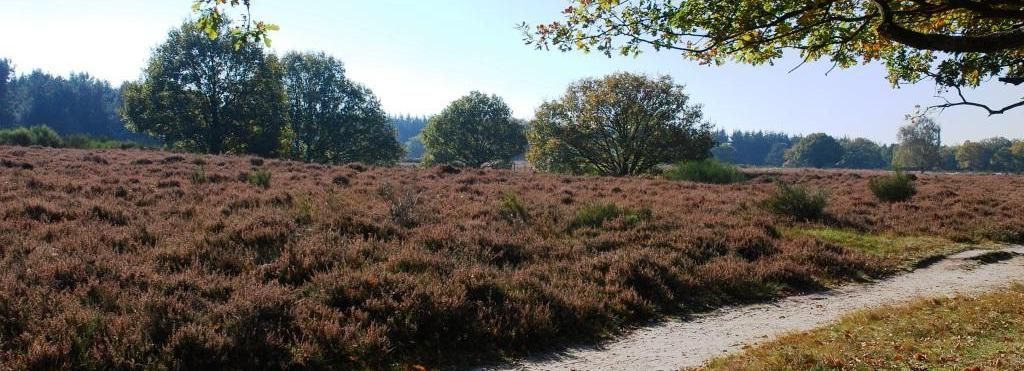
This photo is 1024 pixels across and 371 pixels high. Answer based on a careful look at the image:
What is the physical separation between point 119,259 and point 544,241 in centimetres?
658

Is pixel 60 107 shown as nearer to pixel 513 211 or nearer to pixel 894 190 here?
pixel 513 211

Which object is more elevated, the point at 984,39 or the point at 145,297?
the point at 984,39

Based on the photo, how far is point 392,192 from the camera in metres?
14.9

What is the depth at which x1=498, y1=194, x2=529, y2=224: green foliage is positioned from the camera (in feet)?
42.6

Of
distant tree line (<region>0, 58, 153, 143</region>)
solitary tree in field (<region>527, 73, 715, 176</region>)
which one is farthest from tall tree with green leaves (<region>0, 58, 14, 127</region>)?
solitary tree in field (<region>527, 73, 715, 176</region>)

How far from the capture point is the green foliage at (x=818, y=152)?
130 meters

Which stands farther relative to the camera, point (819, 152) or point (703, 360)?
point (819, 152)

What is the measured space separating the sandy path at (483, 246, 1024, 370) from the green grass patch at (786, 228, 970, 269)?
0.75 metres

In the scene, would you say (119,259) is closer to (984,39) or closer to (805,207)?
(984,39)

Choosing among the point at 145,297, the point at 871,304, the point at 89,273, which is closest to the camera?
the point at 145,297

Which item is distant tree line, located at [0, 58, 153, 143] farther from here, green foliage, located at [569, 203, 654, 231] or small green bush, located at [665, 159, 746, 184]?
green foliage, located at [569, 203, 654, 231]

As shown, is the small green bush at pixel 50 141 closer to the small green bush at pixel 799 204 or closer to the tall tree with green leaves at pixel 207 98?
the tall tree with green leaves at pixel 207 98

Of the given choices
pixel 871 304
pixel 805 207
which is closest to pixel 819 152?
pixel 805 207

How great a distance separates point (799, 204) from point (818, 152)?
130 metres
